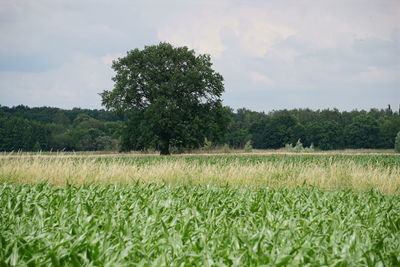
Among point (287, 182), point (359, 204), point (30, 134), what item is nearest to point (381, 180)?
point (287, 182)

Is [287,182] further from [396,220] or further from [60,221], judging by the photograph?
[60,221]

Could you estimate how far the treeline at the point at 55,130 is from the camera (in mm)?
65062

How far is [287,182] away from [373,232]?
829 cm

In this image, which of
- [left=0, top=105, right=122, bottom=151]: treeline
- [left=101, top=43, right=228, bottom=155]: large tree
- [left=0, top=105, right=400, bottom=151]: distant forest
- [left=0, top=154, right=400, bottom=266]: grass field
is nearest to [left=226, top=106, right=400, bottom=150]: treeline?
[left=0, top=105, right=400, bottom=151]: distant forest

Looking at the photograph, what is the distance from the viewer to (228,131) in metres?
87.8

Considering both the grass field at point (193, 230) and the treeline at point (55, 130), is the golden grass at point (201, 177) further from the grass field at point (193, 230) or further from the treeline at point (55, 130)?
the treeline at point (55, 130)

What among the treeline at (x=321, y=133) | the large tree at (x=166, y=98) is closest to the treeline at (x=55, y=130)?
the large tree at (x=166, y=98)

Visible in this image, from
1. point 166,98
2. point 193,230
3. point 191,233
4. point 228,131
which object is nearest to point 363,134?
point 228,131

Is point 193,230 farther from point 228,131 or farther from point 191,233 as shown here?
point 228,131

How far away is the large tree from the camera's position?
36.7 metres

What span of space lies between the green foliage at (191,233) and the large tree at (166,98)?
94.8 feet

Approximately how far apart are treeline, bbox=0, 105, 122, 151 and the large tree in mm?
3631

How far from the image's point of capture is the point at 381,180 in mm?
13164

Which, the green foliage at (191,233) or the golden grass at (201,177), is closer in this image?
the green foliage at (191,233)
